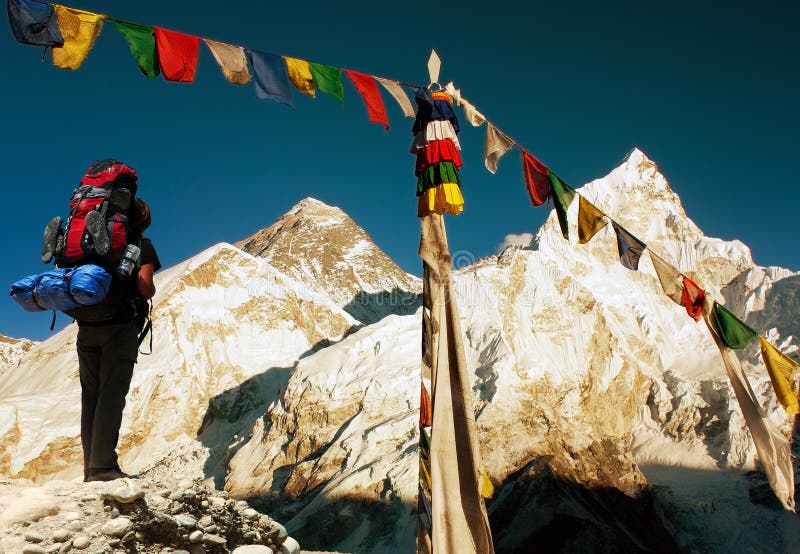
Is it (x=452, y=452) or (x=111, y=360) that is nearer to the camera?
(x=111, y=360)

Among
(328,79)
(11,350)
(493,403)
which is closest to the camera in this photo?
(328,79)

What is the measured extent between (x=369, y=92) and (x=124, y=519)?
5.33 metres

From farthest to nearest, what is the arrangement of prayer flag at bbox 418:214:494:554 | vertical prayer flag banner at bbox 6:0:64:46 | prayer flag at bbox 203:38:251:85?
prayer flag at bbox 203:38:251:85 < prayer flag at bbox 418:214:494:554 < vertical prayer flag banner at bbox 6:0:64:46

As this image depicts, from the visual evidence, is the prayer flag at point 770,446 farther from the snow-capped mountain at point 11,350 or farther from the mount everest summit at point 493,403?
the snow-capped mountain at point 11,350

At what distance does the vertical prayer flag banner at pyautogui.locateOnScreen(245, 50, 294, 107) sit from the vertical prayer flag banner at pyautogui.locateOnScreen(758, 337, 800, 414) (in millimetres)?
5828

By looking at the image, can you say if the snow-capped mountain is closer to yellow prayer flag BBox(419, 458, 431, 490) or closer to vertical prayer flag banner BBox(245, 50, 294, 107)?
vertical prayer flag banner BBox(245, 50, 294, 107)

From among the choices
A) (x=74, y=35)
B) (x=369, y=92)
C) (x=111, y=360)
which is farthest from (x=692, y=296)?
(x=74, y=35)

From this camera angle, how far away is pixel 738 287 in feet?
171

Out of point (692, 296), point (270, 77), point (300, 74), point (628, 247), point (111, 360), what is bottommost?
point (111, 360)

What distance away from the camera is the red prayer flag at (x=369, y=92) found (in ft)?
24.2

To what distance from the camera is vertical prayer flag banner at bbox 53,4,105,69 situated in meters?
5.47

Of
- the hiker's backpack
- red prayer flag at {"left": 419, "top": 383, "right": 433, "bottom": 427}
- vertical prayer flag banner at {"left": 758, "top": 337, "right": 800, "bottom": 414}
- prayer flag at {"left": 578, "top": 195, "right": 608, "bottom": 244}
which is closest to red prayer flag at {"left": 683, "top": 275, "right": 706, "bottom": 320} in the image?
vertical prayer flag banner at {"left": 758, "top": 337, "right": 800, "bottom": 414}

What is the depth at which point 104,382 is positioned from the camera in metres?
4.18

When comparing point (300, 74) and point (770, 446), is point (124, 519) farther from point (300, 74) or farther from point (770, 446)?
point (770, 446)
